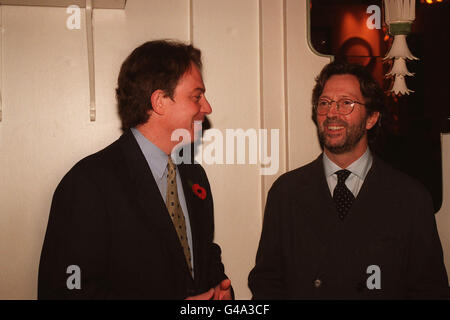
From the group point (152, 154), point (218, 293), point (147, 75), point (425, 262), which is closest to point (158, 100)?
point (147, 75)

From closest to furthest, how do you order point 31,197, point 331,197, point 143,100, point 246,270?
1. point 143,100
2. point 331,197
3. point 31,197
4. point 246,270

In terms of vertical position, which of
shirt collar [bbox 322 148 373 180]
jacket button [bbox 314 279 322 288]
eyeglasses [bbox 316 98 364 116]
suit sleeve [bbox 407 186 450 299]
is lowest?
jacket button [bbox 314 279 322 288]

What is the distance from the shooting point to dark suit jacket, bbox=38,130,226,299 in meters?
1.42

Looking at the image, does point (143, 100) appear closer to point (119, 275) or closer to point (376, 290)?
point (119, 275)

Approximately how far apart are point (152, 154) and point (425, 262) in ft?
3.69

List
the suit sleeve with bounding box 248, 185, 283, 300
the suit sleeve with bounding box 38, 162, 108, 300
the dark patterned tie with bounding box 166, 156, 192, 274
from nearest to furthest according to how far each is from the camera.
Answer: the suit sleeve with bounding box 38, 162, 108, 300 < the dark patterned tie with bounding box 166, 156, 192, 274 < the suit sleeve with bounding box 248, 185, 283, 300

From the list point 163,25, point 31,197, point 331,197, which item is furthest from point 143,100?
point 331,197

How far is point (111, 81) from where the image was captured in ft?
6.68

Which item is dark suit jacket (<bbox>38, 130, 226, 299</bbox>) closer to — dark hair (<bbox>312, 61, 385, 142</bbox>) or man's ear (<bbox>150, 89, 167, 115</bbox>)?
man's ear (<bbox>150, 89, 167, 115</bbox>)

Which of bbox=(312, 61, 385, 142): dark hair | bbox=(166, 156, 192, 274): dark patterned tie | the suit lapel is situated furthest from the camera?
bbox=(312, 61, 385, 142): dark hair

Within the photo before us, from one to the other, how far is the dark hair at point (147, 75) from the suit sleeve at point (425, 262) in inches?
43.0

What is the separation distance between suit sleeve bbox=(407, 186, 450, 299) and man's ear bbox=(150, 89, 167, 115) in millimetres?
1075

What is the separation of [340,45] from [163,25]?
867mm

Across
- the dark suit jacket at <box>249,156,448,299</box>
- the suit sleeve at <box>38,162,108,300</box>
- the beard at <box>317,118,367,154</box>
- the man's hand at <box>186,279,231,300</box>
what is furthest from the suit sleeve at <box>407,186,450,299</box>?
the suit sleeve at <box>38,162,108,300</box>
